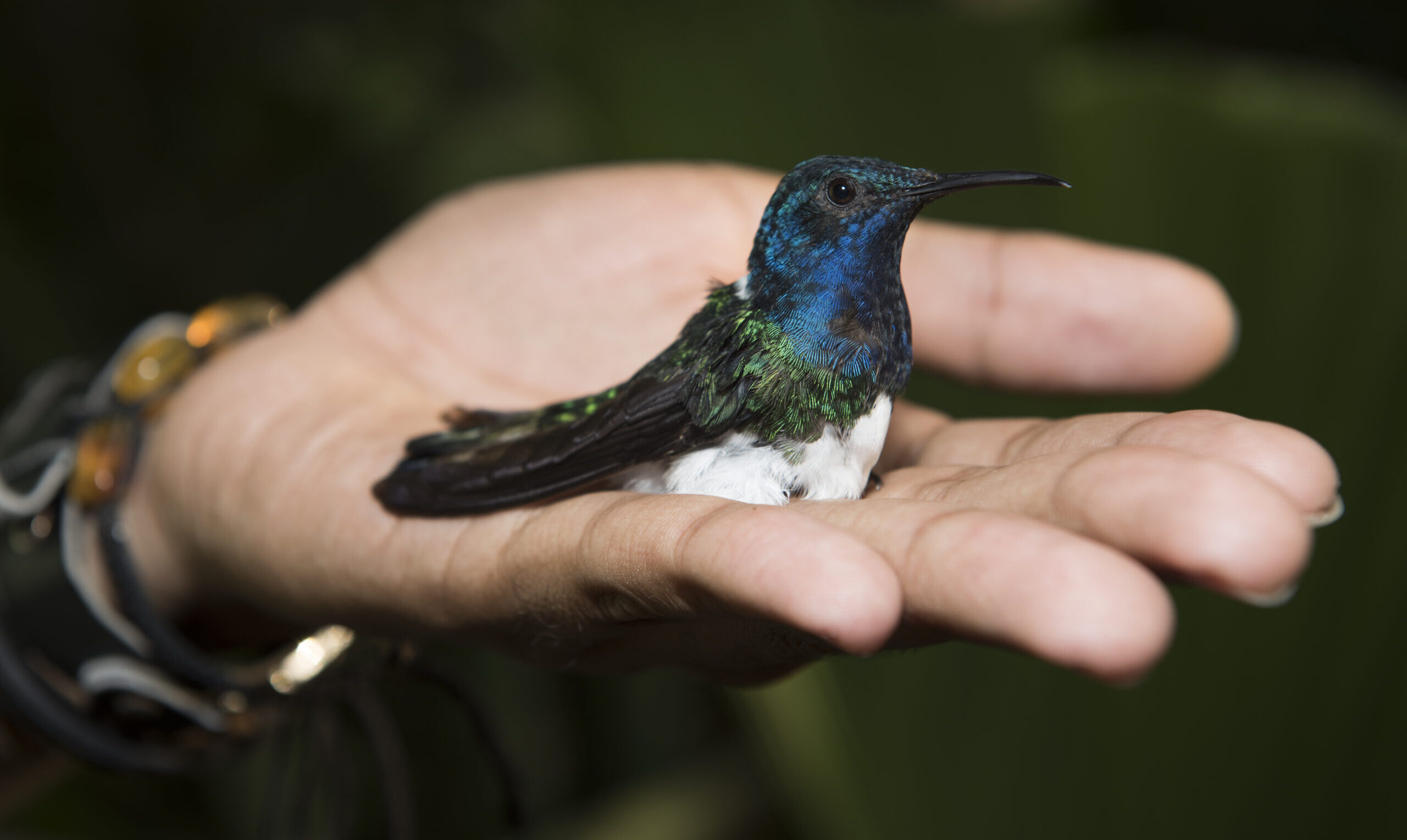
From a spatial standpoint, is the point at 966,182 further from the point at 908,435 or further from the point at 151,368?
the point at 151,368

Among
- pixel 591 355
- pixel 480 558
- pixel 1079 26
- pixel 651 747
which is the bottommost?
pixel 651 747

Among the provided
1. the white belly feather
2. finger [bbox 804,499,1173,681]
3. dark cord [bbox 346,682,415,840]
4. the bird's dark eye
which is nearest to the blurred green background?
dark cord [bbox 346,682,415,840]

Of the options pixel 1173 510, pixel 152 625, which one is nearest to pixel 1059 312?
pixel 1173 510

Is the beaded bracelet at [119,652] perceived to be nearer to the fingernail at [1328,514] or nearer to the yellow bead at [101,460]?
the yellow bead at [101,460]

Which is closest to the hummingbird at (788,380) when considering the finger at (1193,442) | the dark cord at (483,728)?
the finger at (1193,442)

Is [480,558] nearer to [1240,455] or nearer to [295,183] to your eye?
[1240,455]

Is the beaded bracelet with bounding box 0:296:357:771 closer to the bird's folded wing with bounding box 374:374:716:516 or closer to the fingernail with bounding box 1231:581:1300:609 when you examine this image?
the bird's folded wing with bounding box 374:374:716:516

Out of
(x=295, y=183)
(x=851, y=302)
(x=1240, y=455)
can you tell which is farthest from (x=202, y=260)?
(x=1240, y=455)
